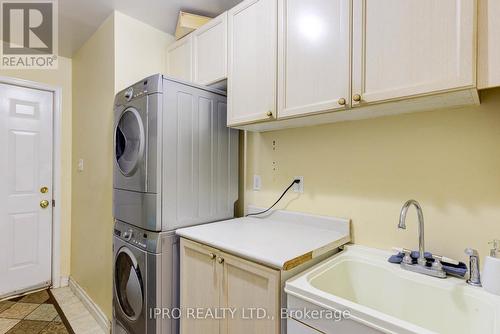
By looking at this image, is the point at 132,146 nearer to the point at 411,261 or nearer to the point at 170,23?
the point at 170,23

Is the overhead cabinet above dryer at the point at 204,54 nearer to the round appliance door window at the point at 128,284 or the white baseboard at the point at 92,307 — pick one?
the round appliance door window at the point at 128,284

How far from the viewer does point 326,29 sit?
1168 millimetres

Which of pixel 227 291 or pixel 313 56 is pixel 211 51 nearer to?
pixel 313 56

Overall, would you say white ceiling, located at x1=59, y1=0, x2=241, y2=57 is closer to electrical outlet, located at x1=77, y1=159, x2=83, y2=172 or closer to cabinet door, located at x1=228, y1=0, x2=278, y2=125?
cabinet door, located at x1=228, y1=0, x2=278, y2=125

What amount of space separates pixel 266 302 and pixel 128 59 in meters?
1.98

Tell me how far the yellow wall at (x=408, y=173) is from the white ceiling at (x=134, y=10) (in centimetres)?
118

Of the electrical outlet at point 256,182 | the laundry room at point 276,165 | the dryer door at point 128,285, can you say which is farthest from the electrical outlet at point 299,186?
the dryer door at point 128,285

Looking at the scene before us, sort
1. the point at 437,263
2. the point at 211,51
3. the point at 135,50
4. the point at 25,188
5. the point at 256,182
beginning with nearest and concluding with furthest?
the point at 437,263 < the point at 211,51 < the point at 256,182 < the point at 135,50 < the point at 25,188

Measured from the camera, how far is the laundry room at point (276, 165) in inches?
38.1

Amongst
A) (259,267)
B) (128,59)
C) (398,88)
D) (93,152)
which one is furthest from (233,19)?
(93,152)

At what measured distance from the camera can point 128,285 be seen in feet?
5.34

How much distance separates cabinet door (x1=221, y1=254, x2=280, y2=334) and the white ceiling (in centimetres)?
181

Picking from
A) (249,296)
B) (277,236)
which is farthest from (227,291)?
(277,236)

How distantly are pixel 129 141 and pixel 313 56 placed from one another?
47.3 inches
